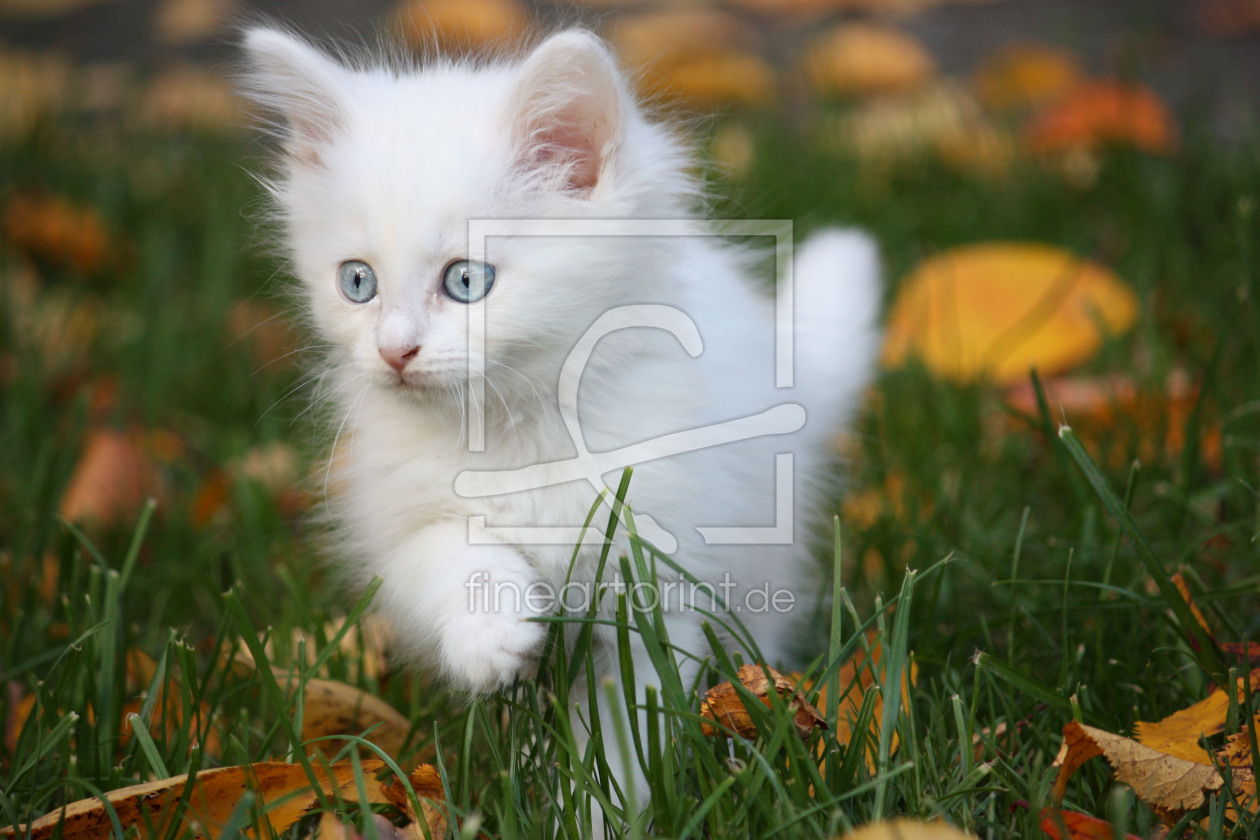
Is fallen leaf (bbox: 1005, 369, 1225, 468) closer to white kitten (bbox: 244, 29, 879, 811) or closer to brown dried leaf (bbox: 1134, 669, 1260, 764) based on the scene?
brown dried leaf (bbox: 1134, 669, 1260, 764)

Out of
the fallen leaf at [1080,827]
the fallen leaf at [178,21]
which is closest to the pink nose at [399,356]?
→ the fallen leaf at [1080,827]

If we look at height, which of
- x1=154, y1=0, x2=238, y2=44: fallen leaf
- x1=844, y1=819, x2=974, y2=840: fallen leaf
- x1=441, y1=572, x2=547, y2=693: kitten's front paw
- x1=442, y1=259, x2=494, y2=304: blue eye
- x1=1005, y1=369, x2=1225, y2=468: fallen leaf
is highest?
x1=154, y1=0, x2=238, y2=44: fallen leaf

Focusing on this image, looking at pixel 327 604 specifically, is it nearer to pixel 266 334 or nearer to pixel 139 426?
pixel 139 426

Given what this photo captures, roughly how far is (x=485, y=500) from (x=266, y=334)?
191 centimetres

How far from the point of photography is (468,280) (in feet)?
4.08

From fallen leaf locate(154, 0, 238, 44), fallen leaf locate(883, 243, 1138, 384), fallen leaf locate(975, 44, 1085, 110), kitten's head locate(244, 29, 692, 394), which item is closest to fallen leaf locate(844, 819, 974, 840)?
kitten's head locate(244, 29, 692, 394)

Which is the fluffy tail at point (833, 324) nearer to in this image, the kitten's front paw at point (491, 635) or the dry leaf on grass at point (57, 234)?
the kitten's front paw at point (491, 635)

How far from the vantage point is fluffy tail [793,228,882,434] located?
1.70 metres

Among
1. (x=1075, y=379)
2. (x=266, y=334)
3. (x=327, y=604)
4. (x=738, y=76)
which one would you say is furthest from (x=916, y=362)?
(x=738, y=76)

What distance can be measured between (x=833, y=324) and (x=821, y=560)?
439 millimetres

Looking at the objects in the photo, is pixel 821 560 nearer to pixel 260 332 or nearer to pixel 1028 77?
pixel 260 332

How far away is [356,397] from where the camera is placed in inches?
57.0

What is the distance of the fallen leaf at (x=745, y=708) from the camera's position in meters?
1.21

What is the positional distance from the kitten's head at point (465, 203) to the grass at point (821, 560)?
335 millimetres
